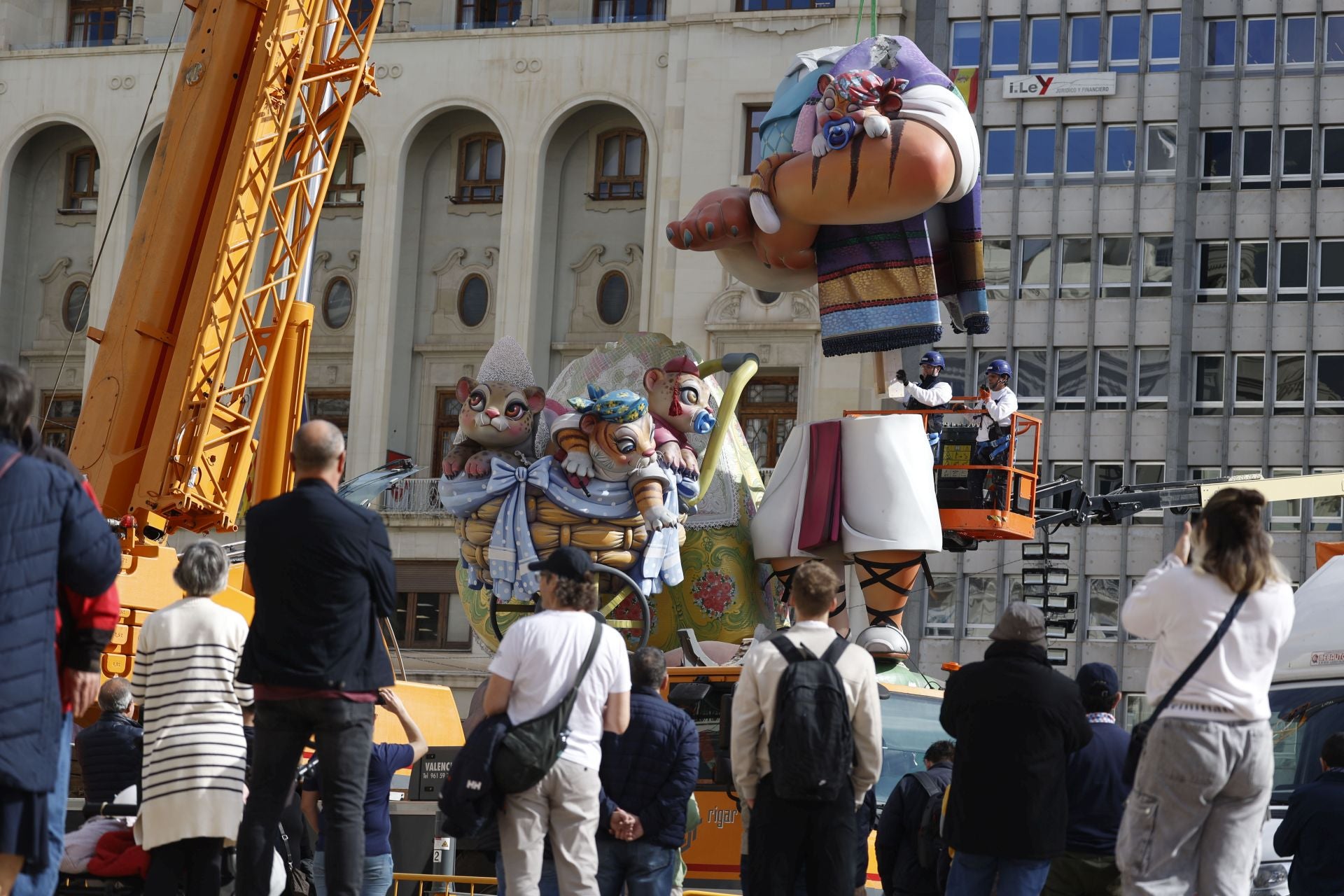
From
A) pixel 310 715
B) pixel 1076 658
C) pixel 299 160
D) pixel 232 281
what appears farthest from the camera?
pixel 1076 658

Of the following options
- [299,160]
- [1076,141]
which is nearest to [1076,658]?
[1076,141]

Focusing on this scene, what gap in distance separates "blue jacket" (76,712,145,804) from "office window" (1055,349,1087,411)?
121 feet

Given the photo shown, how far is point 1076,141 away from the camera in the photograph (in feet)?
152

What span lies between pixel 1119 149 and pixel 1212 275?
3367 millimetres

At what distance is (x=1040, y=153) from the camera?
46562mm

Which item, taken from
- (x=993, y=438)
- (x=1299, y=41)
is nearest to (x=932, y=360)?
(x=993, y=438)

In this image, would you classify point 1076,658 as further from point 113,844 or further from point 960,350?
point 113,844

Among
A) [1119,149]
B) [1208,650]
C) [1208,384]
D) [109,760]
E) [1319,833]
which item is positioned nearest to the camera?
[1208,650]

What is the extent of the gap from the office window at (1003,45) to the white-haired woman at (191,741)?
132ft

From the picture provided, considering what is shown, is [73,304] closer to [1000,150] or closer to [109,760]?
[1000,150]

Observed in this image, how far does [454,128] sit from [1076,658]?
17.7 metres

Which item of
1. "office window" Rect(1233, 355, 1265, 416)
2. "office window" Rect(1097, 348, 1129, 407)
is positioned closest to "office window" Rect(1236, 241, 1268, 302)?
"office window" Rect(1233, 355, 1265, 416)

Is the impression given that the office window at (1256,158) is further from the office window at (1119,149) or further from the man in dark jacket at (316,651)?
the man in dark jacket at (316,651)

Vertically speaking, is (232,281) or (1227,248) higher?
(1227,248)
